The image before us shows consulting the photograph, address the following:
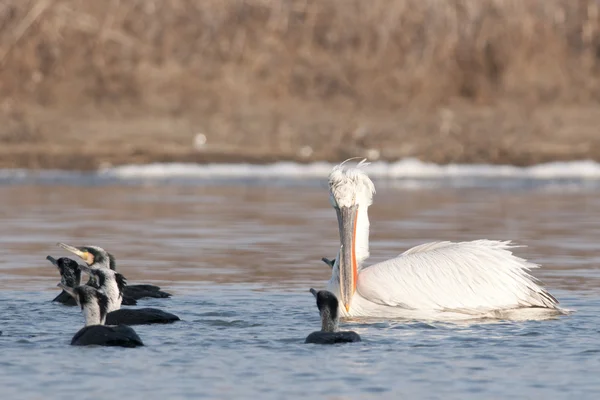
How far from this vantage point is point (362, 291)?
10.2m

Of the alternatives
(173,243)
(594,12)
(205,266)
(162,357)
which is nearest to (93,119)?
(594,12)

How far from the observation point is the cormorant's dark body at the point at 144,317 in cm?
977

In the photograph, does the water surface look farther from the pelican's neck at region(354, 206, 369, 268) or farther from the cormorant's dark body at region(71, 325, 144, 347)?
the pelican's neck at region(354, 206, 369, 268)

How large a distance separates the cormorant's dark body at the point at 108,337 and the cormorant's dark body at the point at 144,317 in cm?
78

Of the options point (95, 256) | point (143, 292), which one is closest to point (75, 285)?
point (95, 256)

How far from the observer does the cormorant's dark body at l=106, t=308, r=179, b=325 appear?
32.0ft

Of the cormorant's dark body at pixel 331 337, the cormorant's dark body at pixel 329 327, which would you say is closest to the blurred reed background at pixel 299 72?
the cormorant's dark body at pixel 329 327

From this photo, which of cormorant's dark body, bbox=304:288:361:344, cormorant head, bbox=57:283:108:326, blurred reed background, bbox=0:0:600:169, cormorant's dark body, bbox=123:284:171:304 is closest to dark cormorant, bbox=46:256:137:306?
cormorant's dark body, bbox=123:284:171:304

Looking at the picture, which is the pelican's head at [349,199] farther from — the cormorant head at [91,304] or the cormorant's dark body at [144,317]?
the cormorant head at [91,304]

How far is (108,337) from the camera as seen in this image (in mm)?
8859

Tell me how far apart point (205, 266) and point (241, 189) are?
995 cm

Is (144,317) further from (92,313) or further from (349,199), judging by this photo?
(349,199)

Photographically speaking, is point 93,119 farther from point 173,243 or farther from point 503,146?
point 173,243

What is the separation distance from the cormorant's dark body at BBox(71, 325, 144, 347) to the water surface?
0.07 meters
